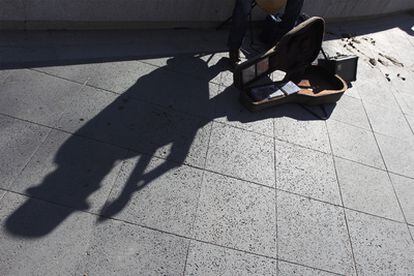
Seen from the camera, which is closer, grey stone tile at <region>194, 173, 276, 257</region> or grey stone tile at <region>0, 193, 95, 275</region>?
grey stone tile at <region>0, 193, 95, 275</region>

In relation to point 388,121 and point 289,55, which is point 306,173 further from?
point 388,121

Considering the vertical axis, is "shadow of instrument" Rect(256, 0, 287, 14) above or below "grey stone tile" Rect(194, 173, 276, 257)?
above

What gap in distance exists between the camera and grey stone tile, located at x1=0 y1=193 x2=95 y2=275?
3059 mm

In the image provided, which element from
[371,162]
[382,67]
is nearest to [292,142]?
[371,162]

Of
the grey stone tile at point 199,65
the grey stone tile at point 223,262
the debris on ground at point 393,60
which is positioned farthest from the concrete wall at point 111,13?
the grey stone tile at point 223,262

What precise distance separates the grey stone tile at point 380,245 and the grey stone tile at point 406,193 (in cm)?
27

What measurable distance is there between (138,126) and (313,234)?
95.4 inches

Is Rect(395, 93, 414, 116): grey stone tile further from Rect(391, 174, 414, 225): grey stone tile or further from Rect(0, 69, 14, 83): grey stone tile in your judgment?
Rect(0, 69, 14, 83): grey stone tile

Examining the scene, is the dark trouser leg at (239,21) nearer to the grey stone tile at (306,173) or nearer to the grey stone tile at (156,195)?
the grey stone tile at (306,173)

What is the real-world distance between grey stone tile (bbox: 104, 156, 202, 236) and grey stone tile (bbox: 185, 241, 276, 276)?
24 centimetres

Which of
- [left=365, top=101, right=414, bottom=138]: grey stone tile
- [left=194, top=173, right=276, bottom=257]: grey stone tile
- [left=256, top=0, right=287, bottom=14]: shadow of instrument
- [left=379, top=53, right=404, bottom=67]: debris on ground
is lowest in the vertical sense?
[left=194, top=173, right=276, bottom=257]: grey stone tile

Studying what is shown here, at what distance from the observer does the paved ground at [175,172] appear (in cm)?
341

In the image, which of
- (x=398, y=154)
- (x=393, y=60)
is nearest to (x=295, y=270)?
(x=398, y=154)

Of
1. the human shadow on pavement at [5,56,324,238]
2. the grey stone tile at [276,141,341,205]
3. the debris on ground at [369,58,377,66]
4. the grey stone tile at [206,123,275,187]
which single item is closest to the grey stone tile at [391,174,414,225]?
the grey stone tile at [276,141,341,205]
